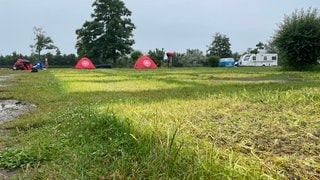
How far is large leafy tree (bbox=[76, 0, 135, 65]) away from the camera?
5888cm

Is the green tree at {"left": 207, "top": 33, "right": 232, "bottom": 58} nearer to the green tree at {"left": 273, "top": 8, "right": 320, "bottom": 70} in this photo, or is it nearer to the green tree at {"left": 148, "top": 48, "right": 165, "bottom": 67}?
the green tree at {"left": 148, "top": 48, "right": 165, "bottom": 67}

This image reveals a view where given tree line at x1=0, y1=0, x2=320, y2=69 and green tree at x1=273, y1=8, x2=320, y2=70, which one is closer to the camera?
green tree at x1=273, y1=8, x2=320, y2=70

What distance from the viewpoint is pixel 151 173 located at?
2.21 metres

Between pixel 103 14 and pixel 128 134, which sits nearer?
pixel 128 134

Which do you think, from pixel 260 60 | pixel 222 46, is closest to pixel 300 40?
pixel 260 60

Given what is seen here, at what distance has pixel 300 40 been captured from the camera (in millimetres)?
22891

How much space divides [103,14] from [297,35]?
138 feet

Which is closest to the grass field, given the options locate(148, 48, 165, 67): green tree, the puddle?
the puddle

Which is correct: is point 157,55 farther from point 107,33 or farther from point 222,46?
point 222,46

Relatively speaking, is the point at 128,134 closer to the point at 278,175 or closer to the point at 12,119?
the point at 278,175

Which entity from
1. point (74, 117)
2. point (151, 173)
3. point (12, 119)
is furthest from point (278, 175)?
point (12, 119)

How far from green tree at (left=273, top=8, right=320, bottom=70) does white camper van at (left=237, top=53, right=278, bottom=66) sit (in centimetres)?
3197

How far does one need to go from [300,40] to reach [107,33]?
131 ft

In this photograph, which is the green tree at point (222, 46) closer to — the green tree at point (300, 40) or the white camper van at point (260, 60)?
the white camper van at point (260, 60)
